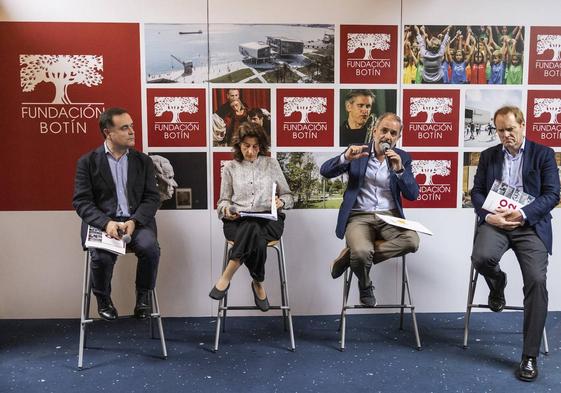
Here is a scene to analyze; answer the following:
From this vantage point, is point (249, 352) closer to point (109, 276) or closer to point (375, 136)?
point (109, 276)

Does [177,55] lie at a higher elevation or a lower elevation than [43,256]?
higher

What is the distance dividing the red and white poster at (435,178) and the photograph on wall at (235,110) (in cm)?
116

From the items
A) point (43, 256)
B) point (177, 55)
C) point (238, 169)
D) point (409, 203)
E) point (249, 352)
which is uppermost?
point (177, 55)

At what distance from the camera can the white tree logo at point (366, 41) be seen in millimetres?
4086

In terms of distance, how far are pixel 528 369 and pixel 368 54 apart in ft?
7.70

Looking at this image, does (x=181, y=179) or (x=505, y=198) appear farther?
(x=181, y=179)

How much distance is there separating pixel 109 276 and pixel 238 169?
1082 millimetres

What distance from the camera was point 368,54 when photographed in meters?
4.11

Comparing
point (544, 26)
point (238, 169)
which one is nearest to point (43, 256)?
point (238, 169)

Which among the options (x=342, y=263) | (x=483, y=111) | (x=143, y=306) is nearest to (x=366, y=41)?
(x=483, y=111)

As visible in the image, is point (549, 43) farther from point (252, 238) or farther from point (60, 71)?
point (60, 71)

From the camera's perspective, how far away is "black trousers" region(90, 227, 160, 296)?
3.42 m

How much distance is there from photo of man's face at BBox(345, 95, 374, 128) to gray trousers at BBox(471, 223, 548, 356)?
45.9 inches

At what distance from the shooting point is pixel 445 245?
4297 mm
